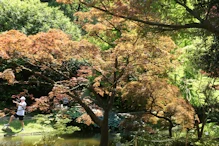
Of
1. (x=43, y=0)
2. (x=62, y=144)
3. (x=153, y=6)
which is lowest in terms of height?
(x=62, y=144)

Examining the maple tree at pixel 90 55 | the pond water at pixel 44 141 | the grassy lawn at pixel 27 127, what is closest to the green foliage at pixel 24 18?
the grassy lawn at pixel 27 127

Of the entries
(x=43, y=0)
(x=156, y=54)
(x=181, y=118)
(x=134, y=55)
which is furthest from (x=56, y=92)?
(x=43, y=0)

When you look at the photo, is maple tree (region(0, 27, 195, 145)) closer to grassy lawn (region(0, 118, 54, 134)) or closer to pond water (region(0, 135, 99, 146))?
pond water (region(0, 135, 99, 146))

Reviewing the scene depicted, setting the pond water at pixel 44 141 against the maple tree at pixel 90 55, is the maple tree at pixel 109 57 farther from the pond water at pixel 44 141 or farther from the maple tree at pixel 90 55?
the pond water at pixel 44 141

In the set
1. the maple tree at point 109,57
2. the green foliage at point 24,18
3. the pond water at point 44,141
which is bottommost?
the pond water at point 44,141

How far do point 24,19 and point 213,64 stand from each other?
35.2 feet

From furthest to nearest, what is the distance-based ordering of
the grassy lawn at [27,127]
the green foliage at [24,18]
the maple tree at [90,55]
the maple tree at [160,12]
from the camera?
the green foliage at [24,18]
the grassy lawn at [27,127]
the maple tree at [90,55]
the maple tree at [160,12]

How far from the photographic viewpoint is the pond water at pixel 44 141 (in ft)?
27.2

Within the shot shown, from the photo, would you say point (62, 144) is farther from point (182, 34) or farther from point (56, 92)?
point (182, 34)

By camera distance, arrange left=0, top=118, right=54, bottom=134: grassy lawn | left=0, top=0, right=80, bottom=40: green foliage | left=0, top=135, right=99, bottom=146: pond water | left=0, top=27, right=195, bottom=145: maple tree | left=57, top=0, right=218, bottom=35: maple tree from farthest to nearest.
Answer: left=0, top=0, right=80, bottom=40: green foliage → left=0, top=118, right=54, bottom=134: grassy lawn → left=0, top=135, right=99, bottom=146: pond water → left=0, top=27, right=195, bottom=145: maple tree → left=57, top=0, right=218, bottom=35: maple tree

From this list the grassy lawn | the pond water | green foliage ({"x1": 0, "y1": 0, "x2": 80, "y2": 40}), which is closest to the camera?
the pond water

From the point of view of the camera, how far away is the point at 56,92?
6.87 meters

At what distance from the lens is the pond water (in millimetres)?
8289

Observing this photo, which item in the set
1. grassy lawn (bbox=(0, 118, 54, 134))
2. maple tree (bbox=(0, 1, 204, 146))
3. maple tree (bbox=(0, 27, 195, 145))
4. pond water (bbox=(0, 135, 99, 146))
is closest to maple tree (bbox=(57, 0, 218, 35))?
maple tree (bbox=(0, 1, 204, 146))
